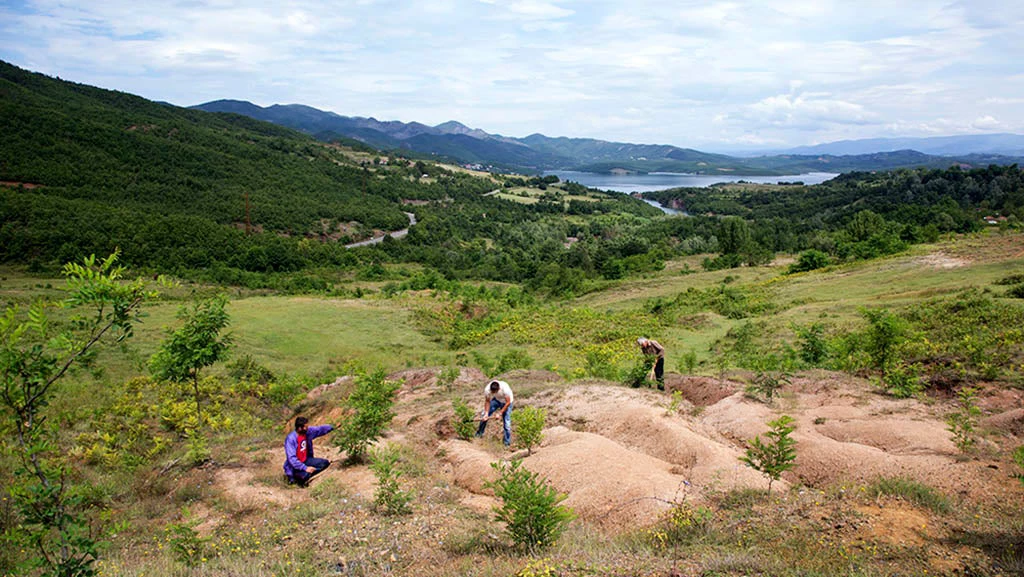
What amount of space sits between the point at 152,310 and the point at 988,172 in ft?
379

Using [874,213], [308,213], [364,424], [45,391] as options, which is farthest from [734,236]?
[45,391]

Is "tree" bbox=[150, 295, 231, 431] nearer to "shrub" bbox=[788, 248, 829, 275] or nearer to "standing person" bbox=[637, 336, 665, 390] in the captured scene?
"standing person" bbox=[637, 336, 665, 390]

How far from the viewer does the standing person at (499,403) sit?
10438mm

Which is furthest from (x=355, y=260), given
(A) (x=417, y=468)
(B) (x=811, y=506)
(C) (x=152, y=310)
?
(B) (x=811, y=506)

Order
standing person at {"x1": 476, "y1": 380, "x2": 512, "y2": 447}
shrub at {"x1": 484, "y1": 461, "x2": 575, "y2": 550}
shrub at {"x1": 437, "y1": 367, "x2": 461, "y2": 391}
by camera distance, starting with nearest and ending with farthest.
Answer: shrub at {"x1": 484, "y1": 461, "x2": 575, "y2": 550}
standing person at {"x1": 476, "y1": 380, "x2": 512, "y2": 447}
shrub at {"x1": 437, "y1": 367, "x2": 461, "y2": 391}

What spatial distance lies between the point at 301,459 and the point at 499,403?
4006 mm

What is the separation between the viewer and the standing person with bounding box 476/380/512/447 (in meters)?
10.4

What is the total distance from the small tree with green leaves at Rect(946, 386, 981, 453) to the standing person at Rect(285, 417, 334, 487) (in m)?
10.4

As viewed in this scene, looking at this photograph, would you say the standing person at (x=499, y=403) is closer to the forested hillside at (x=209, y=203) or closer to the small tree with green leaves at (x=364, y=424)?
the small tree with green leaves at (x=364, y=424)

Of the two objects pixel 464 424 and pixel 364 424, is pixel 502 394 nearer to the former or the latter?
pixel 464 424

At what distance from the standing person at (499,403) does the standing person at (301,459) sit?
3236 millimetres

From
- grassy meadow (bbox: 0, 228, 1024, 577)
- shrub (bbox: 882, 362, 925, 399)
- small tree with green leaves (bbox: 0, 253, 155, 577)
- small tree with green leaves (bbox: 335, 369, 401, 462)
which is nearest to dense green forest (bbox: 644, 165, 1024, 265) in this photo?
grassy meadow (bbox: 0, 228, 1024, 577)

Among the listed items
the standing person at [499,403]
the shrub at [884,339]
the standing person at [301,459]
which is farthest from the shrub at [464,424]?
the shrub at [884,339]

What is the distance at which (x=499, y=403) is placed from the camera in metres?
10.9
